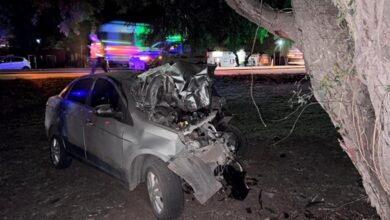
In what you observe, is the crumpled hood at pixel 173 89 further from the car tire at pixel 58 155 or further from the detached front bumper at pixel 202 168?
the car tire at pixel 58 155

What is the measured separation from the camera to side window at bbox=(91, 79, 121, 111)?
5.04 meters

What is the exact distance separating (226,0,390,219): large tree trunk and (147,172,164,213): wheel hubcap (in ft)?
7.07

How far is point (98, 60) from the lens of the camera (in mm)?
15594

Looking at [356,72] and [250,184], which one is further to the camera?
[250,184]

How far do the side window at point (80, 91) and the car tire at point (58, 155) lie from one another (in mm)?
737

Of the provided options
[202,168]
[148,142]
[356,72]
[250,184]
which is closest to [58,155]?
[148,142]

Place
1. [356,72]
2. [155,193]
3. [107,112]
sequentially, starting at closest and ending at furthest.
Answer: [356,72], [155,193], [107,112]

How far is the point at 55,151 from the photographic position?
20.3 ft

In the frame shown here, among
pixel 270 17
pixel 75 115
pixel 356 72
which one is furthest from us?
pixel 75 115

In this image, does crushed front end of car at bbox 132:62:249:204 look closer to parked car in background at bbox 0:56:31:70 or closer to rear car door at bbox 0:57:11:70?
parked car in background at bbox 0:56:31:70

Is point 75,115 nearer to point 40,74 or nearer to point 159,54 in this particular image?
point 40,74

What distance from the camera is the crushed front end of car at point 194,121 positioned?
4133 millimetres

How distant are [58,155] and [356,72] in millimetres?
4901

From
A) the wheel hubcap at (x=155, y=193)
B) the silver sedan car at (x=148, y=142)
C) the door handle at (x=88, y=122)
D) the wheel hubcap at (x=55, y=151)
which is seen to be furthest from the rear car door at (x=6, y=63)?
the wheel hubcap at (x=155, y=193)
